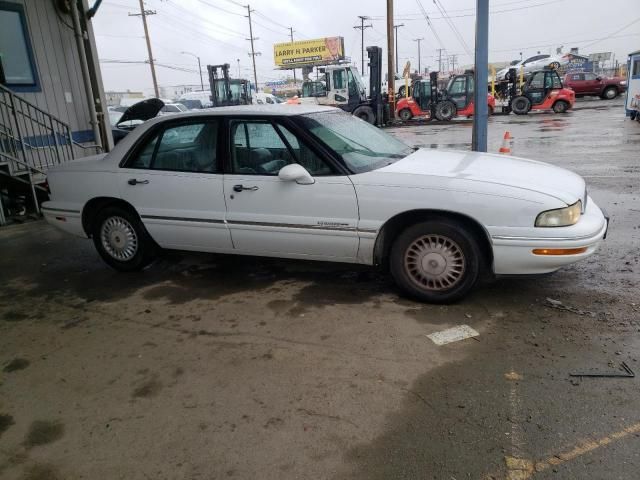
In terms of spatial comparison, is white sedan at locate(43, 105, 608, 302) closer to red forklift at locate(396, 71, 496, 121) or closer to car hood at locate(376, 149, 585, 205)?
car hood at locate(376, 149, 585, 205)

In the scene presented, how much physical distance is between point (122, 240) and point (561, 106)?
77.9 ft

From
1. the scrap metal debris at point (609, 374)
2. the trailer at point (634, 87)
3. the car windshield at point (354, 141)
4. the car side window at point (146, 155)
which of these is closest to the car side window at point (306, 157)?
the car windshield at point (354, 141)

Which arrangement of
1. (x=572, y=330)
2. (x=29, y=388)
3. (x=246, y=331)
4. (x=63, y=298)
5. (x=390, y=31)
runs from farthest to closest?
(x=390, y=31), (x=63, y=298), (x=246, y=331), (x=572, y=330), (x=29, y=388)

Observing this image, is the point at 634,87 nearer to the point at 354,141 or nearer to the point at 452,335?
the point at 354,141

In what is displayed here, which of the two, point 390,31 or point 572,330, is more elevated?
point 390,31

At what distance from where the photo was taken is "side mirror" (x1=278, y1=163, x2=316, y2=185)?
147 inches

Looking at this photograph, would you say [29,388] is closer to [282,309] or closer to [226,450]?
[226,450]

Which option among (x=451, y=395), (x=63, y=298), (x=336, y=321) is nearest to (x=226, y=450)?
(x=451, y=395)

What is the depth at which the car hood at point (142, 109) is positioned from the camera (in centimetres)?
838

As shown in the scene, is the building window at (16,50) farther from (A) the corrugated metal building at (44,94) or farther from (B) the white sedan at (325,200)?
(B) the white sedan at (325,200)

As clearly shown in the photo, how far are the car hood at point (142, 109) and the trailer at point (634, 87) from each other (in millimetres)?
16700

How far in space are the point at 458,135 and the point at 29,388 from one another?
645 inches

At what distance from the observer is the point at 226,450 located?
7.70 feet

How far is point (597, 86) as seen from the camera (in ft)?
104
